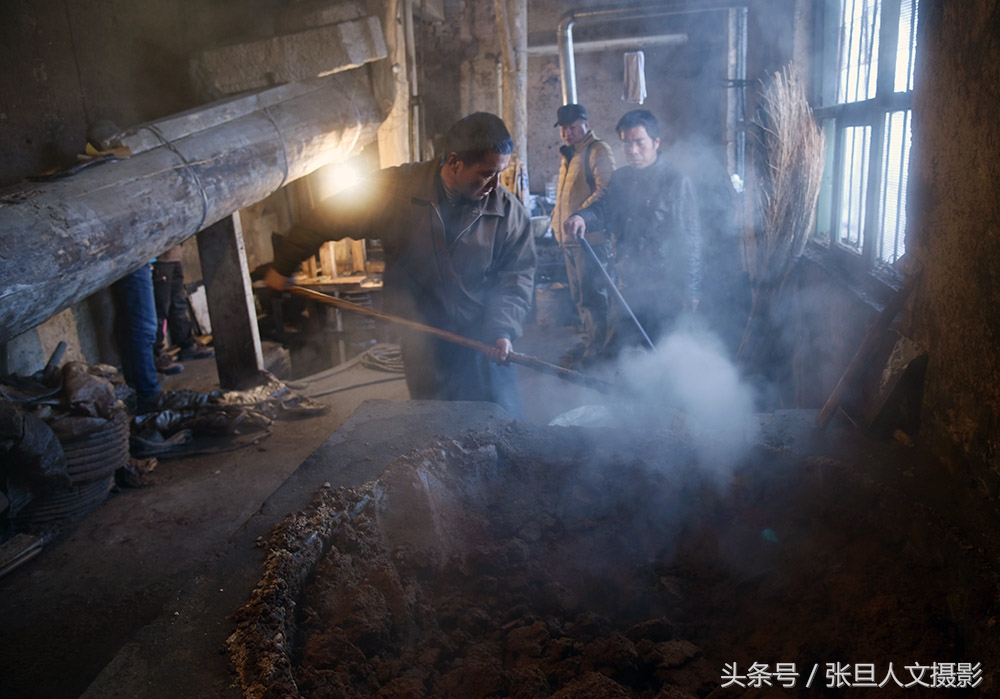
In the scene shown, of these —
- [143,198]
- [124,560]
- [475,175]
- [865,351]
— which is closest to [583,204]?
[475,175]

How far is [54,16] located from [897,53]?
18.7 ft

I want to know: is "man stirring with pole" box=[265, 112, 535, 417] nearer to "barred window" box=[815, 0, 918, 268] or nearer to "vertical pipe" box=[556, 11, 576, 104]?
"barred window" box=[815, 0, 918, 268]

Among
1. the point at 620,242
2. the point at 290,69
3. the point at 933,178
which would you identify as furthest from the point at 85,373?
the point at 933,178

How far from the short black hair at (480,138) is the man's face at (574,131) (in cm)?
320

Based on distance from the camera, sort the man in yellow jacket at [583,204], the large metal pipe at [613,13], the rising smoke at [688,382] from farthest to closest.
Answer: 1. the man in yellow jacket at [583,204]
2. the large metal pipe at [613,13]
3. the rising smoke at [688,382]

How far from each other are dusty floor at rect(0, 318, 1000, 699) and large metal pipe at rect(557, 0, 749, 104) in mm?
4917

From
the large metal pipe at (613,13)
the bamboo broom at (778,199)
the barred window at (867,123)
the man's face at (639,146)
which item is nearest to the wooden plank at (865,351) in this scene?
the barred window at (867,123)

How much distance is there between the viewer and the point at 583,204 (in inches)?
246

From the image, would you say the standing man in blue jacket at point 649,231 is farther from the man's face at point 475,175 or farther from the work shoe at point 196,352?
the work shoe at point 196,352

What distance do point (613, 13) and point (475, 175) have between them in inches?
185

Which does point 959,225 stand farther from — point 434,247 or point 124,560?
point 124,560

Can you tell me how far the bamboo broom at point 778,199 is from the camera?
411cm

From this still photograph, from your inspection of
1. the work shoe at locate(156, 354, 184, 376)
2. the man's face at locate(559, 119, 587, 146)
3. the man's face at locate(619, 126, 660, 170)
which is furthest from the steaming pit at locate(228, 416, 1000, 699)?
the work shoe at locate(156, 354, 184, 376)

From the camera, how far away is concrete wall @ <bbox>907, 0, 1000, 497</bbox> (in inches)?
76.5
